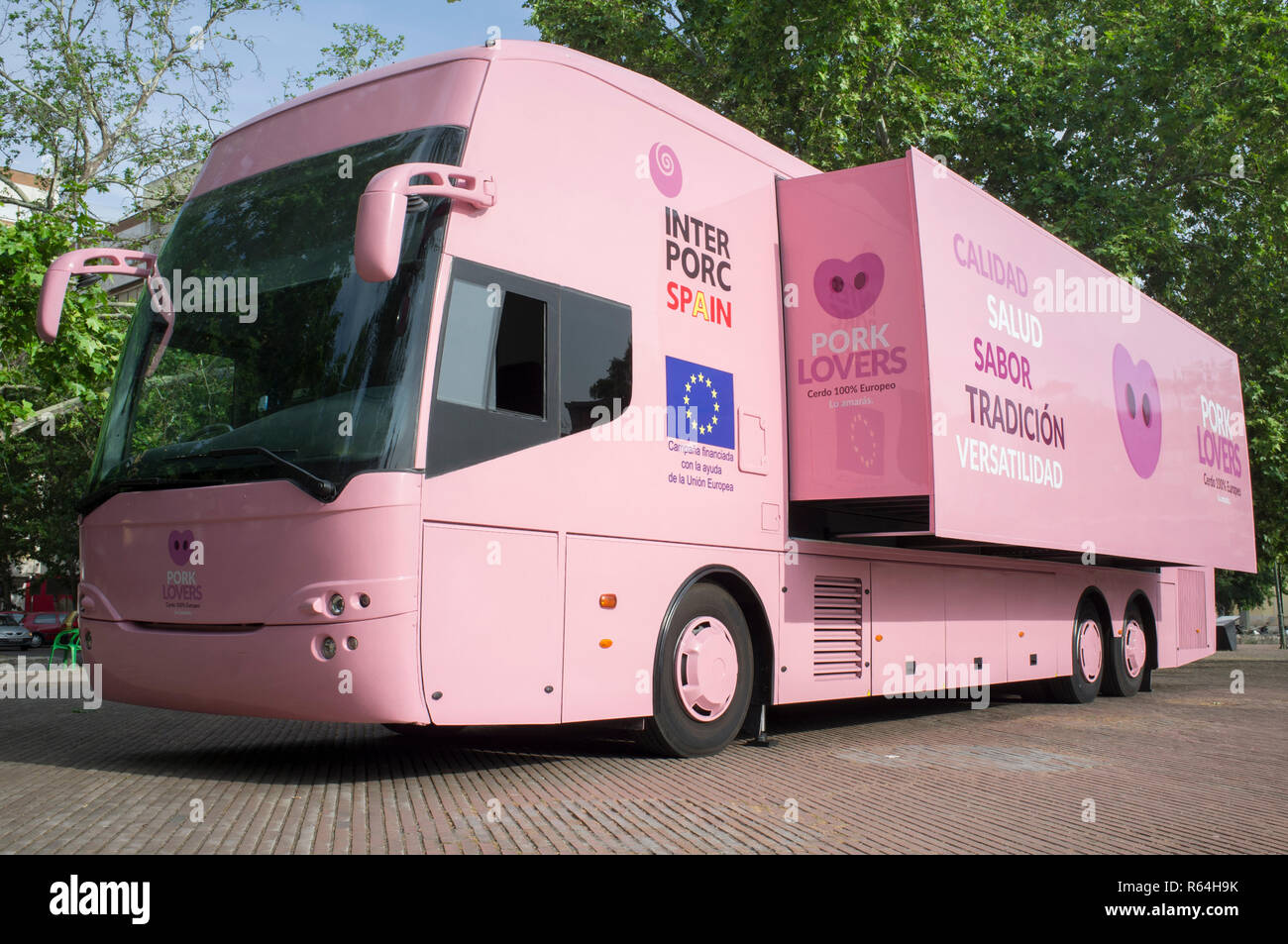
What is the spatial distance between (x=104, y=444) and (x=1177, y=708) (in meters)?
10.7

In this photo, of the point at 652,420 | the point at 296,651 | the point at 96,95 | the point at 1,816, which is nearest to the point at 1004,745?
the point at 652,420

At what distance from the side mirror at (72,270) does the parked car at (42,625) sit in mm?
37037

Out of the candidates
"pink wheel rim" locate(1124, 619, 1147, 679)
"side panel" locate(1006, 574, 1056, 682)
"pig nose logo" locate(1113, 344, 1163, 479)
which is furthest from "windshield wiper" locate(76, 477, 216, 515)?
"pink wheel rim" locate(1124, 619, 1147, 679)

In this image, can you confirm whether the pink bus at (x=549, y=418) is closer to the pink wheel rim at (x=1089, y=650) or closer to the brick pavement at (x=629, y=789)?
the brick pavement at (x=629, y=789)

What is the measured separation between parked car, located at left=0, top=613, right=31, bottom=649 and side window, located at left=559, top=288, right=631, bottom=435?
3878 centimetres

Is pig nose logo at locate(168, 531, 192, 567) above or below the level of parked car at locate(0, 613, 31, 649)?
above

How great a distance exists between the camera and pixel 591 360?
701cm

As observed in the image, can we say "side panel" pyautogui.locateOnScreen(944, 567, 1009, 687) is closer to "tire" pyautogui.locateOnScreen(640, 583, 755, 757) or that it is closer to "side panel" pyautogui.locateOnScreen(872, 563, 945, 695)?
"side panel" pyautogui.locateOnScreen(872, 563, 945, 695)

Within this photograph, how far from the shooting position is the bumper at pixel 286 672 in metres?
5.77

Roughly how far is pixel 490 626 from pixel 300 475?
3.96 feet

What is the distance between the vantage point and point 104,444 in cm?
704

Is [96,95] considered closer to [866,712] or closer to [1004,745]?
[866,712]

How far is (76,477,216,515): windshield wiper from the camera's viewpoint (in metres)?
6.39

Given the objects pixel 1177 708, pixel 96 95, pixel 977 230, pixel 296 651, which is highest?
pixel 96 95
